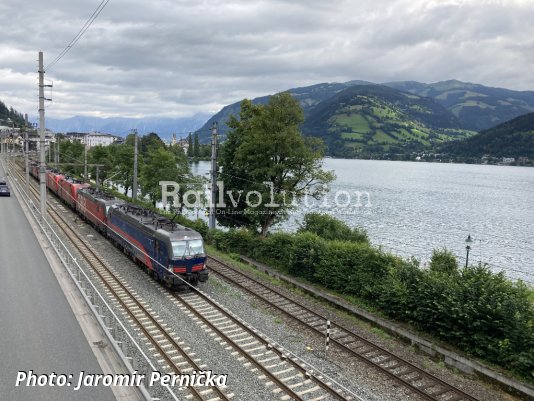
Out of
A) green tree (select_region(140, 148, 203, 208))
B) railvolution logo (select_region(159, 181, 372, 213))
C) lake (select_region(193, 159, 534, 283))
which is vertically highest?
green tree (select_region(140, 148, 203, 208))

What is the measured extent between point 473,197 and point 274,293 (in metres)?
93.7

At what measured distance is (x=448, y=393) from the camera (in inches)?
527

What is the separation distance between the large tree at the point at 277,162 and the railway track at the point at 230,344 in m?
15.5

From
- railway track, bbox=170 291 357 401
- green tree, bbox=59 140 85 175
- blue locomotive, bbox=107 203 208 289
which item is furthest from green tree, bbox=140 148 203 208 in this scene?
green tree, bbox=59 140 85 175

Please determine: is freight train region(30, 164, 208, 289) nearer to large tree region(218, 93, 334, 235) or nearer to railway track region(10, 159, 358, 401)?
railway track region(10, 159, 358, 401)

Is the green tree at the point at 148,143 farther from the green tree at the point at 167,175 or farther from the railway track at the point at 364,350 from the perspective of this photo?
the railway track at the point at 364,350

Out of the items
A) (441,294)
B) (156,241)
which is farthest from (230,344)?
(156,241)

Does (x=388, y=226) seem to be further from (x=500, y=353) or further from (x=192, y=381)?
(x=192, y=381)

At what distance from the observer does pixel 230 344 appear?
15758 mm

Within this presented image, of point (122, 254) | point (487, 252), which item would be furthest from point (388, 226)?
point (122, 254)

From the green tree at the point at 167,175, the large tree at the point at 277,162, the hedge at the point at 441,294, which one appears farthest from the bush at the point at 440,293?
the green tree at the point at 167,175

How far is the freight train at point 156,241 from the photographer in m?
21.6

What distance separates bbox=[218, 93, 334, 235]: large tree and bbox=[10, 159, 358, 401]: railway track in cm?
1546

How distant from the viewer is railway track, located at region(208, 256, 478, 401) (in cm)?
1337
